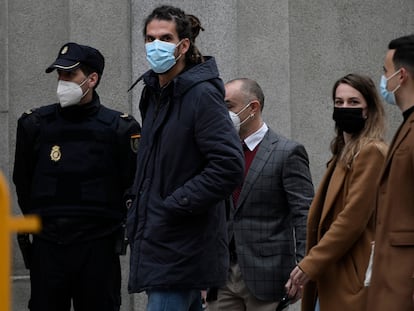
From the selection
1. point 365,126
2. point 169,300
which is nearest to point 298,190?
point 365,126

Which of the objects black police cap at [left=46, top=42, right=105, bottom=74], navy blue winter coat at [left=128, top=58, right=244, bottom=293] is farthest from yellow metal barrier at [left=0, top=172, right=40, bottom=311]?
black police cap at [left=46, top=42, right=105, bottom=74]

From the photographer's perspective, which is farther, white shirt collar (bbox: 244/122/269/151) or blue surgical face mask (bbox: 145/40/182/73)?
white shirt collar (bbox: 244/122/269/151)

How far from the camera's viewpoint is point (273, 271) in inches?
276

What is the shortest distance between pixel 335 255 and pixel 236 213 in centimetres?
99

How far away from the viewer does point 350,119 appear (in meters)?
6.35

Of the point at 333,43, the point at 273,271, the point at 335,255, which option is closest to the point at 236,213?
the point at 273,271

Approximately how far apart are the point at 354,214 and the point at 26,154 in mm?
2101

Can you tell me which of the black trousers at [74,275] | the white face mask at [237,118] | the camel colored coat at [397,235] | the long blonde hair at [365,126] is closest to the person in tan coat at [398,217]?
the camel colored coat at [397,235]

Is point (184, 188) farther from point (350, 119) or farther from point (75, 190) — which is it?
point (75, 190)

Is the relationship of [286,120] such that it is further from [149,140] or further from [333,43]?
[149,140]

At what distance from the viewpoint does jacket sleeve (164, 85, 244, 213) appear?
19.8 ft

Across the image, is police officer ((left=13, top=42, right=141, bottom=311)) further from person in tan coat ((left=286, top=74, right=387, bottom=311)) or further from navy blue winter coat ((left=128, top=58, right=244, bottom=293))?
person in tan coat ((left=286, top=74, right=387, bottom=311))

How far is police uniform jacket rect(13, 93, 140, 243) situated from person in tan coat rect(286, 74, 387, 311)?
4.26ft

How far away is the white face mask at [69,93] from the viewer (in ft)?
23.8
